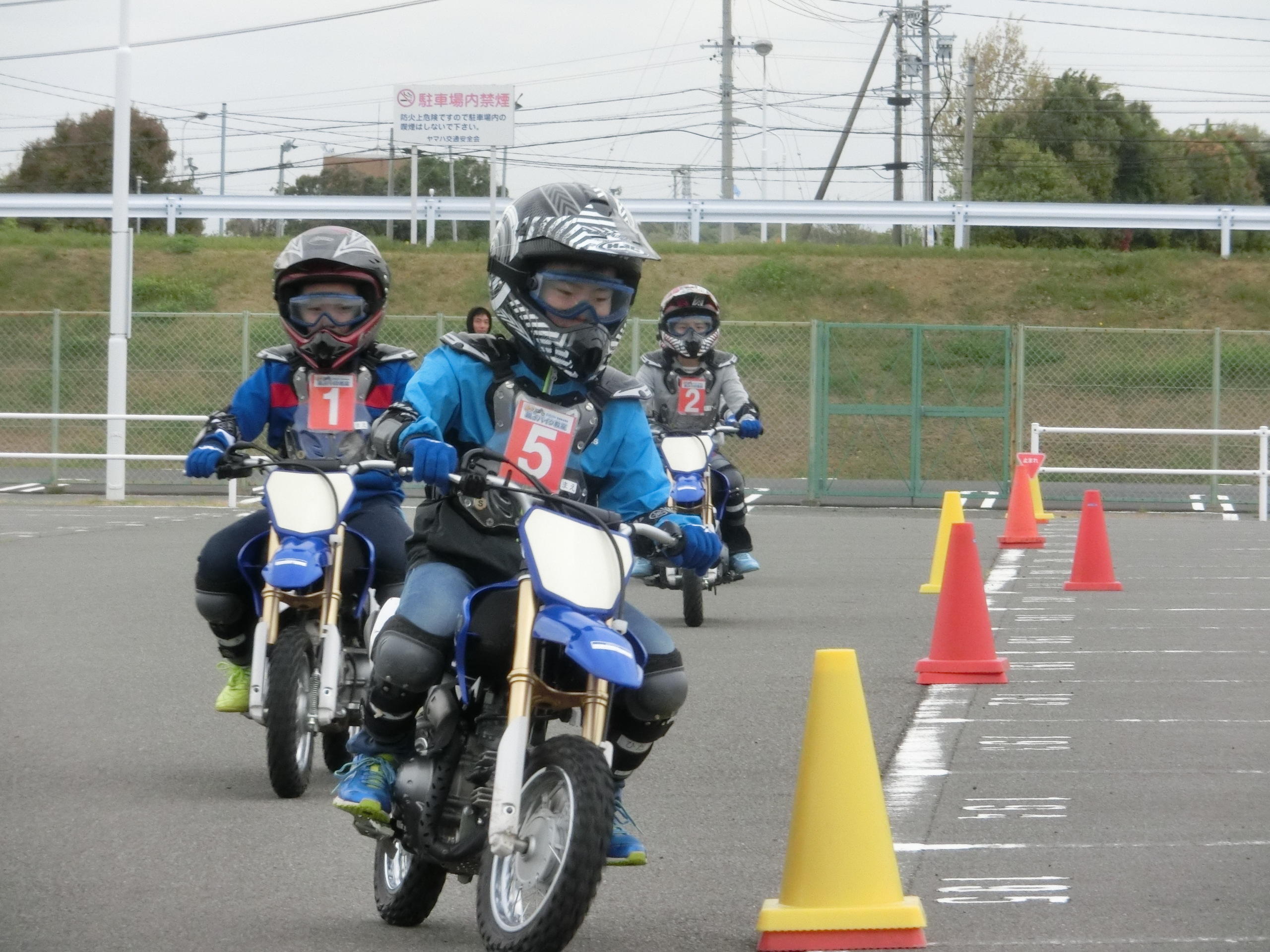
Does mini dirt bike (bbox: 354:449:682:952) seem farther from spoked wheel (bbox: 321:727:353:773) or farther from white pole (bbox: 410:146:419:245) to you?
white pole (bbox: 410:146:419:245)

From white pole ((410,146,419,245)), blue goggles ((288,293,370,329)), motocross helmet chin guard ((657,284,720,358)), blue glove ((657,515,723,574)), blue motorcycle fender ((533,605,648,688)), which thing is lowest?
blue motorcycle fender ((533,605,648,688))

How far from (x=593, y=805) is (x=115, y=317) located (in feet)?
68.9

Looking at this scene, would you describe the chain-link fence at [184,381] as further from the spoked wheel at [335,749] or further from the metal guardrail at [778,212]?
the spoked wheel at [335,749]

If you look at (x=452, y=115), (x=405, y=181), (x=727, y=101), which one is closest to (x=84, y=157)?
(x=405, y=181)

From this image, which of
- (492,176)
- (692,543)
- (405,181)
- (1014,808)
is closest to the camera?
(692,543)

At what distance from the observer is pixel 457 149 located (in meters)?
34.2

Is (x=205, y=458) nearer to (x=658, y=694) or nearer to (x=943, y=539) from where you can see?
(x=658, y=694)

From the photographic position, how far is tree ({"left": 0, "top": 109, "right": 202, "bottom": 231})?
66062 millimetres

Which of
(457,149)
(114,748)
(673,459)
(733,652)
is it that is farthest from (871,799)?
(457,149)

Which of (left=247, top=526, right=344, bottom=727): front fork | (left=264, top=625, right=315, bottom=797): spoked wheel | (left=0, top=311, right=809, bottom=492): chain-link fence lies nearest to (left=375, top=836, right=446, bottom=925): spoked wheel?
(left=264, top=625, right=315, bottom=797): spoked wheel

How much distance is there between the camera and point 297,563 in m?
6.88

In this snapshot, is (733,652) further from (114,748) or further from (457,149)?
(457,149)

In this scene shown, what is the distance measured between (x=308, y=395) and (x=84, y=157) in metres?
64.7

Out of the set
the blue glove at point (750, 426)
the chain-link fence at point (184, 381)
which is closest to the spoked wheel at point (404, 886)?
the blue glove at point (750, 426)
